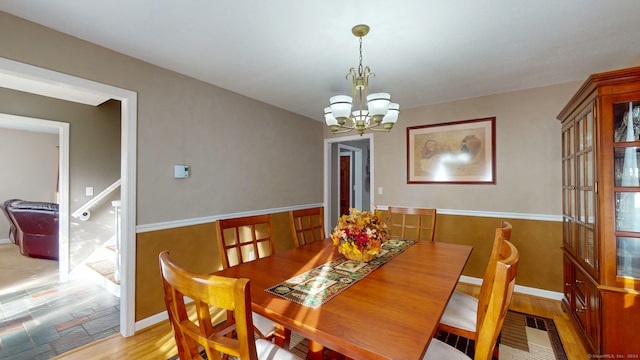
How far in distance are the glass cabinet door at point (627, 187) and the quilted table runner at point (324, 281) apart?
1483mm

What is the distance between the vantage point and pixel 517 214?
10.2ft

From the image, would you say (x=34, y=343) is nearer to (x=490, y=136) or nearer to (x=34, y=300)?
(x=34, y=300)

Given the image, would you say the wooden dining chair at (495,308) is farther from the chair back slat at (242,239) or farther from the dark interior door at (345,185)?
the dark interior door at (345,185)

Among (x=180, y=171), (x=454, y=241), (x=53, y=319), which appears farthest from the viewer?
(x=454, y=241)

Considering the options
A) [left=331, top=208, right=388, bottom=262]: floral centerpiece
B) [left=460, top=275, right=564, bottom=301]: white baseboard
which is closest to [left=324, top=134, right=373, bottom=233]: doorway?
[left=460, top=275, right=564, bottom=301]: white baseboard

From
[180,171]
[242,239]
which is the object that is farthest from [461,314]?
[180,171]

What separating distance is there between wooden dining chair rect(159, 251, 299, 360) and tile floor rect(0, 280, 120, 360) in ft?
6.61

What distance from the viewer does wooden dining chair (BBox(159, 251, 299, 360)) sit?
2.42 ft

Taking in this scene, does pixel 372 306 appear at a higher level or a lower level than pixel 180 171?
lower

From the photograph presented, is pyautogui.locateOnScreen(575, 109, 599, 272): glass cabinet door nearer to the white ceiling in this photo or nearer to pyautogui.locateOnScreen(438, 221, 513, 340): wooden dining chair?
the white ceiling

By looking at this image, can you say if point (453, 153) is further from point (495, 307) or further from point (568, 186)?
point (495, 307)

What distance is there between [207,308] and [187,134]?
2345 mm

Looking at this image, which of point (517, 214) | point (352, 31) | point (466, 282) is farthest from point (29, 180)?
point (517, 214)

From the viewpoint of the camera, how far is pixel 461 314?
1.63 metres
